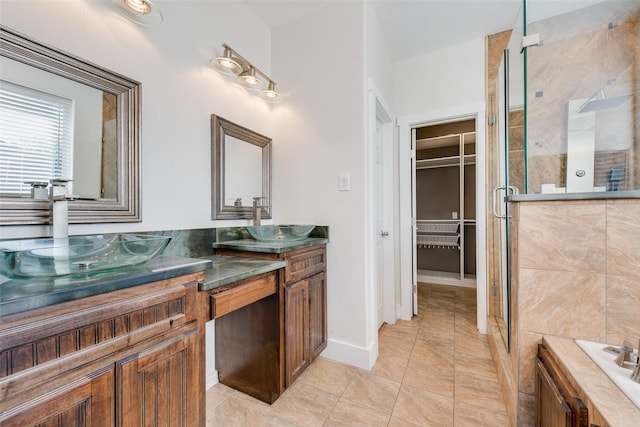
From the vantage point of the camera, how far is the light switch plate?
196 cm

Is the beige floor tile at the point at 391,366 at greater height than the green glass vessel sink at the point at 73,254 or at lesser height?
lesser

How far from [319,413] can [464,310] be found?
2.23 meters

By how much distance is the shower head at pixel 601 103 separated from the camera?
1.77 meters

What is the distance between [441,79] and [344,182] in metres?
1.66

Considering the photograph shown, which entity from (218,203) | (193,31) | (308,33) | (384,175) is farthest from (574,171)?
(193,31)

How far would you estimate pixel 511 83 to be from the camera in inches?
74.5

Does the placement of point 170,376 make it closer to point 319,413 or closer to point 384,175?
point 319,413

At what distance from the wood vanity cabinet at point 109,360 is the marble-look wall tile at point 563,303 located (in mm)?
1508

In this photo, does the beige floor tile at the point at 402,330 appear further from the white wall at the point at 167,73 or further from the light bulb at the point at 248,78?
the light bulb at the point at 248,78

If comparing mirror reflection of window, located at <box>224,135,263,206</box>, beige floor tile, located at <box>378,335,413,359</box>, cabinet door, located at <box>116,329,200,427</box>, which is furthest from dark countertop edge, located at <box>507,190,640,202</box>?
mirror reflection of window, located at <box>224,135,263,206</box>

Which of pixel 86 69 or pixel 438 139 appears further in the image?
pixel 438 139

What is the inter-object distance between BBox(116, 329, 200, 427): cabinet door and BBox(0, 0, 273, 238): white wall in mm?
691

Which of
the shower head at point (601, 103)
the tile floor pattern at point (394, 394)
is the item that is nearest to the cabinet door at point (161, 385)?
the tile floor pattern at point (394, 394)

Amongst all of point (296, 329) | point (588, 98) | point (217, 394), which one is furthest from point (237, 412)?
point (588, 98)
